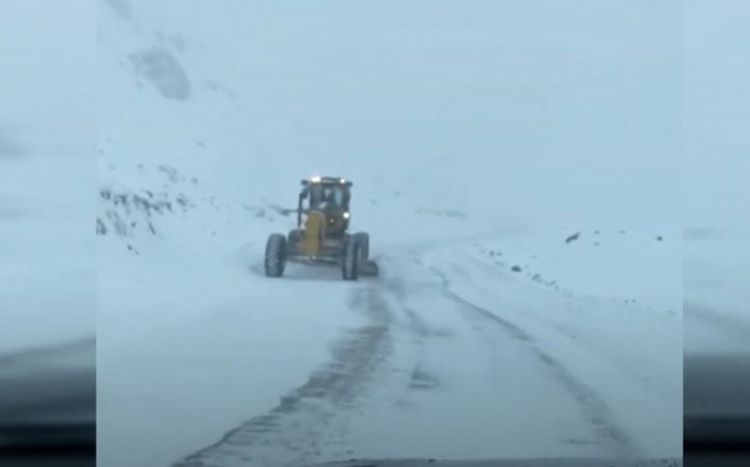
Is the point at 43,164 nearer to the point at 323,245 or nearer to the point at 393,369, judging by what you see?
the point at 323,245

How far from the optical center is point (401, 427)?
9.88 feet

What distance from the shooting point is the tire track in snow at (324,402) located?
2.98 m

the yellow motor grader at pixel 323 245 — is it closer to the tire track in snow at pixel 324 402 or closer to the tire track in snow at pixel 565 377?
the tire track in snow at pixel 324 402

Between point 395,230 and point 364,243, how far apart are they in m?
0.08

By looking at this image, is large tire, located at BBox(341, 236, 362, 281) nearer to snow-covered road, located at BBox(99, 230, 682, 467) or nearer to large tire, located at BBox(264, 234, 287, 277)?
snow-covered road, located at BBox(99, 230, 682, 467)

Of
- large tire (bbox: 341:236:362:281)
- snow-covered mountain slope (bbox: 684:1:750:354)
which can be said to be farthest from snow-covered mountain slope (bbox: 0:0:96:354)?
snow-covered mountain slope (bbox: 684:1:750:354)

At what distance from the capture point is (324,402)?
118 inches

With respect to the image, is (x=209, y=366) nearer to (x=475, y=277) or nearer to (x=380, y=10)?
(x=475, y=277)

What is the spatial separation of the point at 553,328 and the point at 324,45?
902 millimetres

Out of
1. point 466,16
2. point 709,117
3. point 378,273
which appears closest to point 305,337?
point 378,273

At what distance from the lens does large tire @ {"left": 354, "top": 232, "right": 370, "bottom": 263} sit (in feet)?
9.78

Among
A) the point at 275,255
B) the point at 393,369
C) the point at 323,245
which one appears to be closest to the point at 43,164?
the point at 275,255

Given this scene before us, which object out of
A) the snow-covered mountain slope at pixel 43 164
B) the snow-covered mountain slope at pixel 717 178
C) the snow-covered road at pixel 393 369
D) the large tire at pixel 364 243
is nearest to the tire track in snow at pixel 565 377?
the snow-covered road at pixel 393 369

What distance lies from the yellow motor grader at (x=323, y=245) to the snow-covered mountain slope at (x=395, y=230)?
3 centimetres
